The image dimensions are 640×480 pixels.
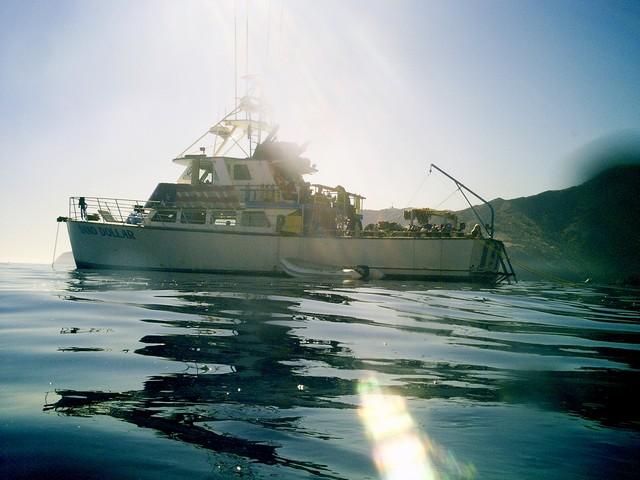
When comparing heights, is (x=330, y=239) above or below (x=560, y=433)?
above

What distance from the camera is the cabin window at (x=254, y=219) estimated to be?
69.8ft

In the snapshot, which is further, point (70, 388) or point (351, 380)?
point (351, 380)

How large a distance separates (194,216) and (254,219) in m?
3.13

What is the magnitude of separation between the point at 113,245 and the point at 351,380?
21.1 m

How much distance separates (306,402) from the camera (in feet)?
7.98

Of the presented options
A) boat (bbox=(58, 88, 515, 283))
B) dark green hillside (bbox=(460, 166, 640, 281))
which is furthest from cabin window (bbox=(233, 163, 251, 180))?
dark green hillside (bbox=(460, 166, 640, 281))

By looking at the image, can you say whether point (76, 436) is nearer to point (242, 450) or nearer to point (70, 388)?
point (242, 450)

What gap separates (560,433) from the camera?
2.05 meters

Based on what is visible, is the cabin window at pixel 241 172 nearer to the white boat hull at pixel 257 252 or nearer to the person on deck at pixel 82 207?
the white boat hull at pixel 257 252

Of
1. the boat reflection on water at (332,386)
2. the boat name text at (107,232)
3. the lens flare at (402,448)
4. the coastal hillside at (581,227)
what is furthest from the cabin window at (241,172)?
the coastal hillside at (581,227)

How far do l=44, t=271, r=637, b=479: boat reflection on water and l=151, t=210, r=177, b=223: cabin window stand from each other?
1629cm

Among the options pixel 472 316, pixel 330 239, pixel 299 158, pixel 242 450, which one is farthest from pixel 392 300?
pixel 299 158

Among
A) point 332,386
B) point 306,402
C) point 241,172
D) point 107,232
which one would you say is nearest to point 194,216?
point 241,172

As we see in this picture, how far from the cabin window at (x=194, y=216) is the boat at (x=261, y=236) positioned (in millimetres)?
51
